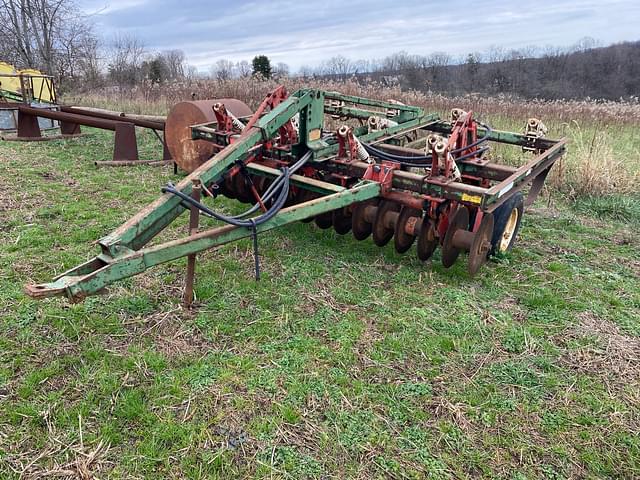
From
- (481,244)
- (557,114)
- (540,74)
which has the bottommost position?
(481,244)

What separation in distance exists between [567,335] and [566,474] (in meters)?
1.15

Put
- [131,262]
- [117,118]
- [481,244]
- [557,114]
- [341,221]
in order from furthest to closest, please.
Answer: [557,114] → [117,118] → [341,221] → [481,244] → [131,262]

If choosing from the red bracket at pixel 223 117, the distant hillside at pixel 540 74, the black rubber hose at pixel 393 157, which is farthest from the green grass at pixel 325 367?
the distant hillside at pixel 540 74

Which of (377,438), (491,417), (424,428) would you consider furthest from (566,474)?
(377,438)

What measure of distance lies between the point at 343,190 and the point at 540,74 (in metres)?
41.5

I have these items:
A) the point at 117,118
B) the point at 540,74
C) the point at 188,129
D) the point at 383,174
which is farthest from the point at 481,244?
the point at 540,74

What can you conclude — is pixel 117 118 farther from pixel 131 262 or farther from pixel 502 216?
pixel 502 216

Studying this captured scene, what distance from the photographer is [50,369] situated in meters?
2.50

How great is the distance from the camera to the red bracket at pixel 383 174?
11.6 feet

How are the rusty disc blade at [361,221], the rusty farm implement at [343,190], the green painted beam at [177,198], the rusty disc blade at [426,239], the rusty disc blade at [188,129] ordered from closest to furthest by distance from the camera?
the green painted beam at [177,198], the rusty farm implement at [343,190], the rusty disc blade at [426,239], the rusty disc blade at [361,221], the rusty disc blade at [188,129]

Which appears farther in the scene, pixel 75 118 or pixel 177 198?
pixel 75 118

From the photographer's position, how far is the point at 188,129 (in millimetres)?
5840

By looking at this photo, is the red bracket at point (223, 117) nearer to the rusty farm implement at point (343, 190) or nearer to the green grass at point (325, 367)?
the rusty farm implement at point (343, 190)

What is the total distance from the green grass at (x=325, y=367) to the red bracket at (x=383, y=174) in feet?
2.31
